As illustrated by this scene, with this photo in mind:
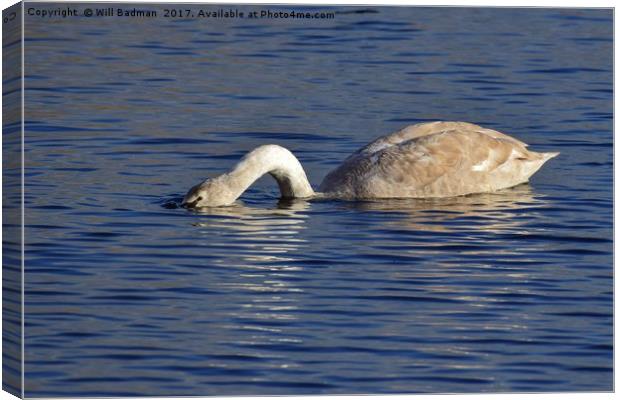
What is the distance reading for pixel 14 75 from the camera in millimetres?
12312

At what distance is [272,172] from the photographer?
1856 centimetres

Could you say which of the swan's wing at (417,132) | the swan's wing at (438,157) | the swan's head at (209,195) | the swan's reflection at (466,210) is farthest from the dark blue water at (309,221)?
the swan's wing at (417,132)

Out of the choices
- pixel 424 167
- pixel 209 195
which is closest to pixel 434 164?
pixel 424 167

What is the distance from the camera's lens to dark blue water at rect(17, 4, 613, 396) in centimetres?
1237

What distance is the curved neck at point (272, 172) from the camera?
18234 millimetres

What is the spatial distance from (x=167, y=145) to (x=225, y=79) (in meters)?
1.09

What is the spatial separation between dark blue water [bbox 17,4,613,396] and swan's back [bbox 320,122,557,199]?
0.86 ft

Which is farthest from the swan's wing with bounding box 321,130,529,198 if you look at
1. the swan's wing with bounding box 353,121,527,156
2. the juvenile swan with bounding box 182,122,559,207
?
the swan's wing with bounding box 353,121,527,156

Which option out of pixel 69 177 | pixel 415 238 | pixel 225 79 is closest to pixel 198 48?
pixel 225 79

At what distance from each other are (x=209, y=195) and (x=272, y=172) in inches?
33.2

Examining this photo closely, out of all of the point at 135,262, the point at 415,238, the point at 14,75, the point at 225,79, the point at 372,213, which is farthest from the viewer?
the point at 225,79

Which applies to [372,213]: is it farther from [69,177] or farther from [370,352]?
[370,352]

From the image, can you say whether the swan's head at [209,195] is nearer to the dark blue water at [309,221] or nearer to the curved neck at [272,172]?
the curved neck at [272,172]

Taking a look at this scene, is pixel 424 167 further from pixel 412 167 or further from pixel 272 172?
pixel 272 172
